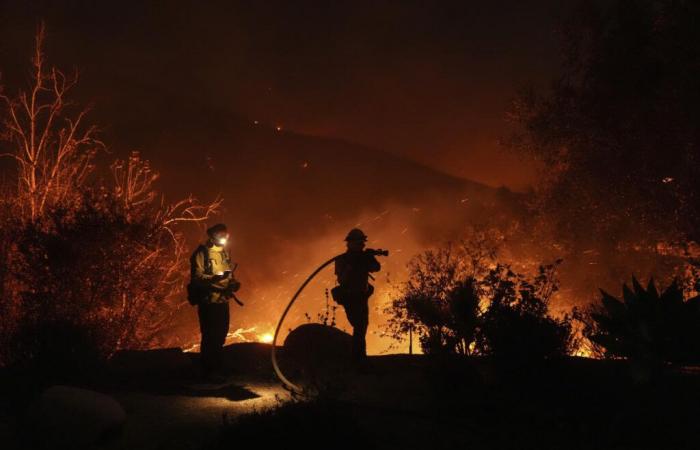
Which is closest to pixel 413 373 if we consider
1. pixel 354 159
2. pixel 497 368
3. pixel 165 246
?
pixel 497 368

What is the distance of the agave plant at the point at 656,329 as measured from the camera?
5.21m

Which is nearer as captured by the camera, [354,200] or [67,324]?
[67,324]

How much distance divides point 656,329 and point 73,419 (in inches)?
229

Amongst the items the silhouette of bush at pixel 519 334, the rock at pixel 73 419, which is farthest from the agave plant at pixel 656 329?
the rock at pixel 73 419

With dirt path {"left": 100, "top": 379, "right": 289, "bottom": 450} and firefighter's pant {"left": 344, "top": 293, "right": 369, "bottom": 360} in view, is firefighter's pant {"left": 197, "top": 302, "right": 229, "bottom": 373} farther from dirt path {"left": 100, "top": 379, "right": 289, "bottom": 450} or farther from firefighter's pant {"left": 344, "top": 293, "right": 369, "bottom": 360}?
firefighter's pant {"left": 344, "top": 293, "right": 369, "bottom": 360}

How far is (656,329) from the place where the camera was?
5336mm

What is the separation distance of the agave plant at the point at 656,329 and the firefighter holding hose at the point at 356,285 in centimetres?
433

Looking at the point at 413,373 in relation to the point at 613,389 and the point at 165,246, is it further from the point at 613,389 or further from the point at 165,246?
the point at 165,246

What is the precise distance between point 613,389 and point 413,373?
2959mm

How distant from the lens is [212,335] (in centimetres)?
850

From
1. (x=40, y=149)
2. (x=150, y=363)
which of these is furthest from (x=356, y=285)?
(x=40, y=149)

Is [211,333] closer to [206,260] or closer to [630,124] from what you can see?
[206,260]

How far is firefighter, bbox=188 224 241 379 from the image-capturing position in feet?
27.6

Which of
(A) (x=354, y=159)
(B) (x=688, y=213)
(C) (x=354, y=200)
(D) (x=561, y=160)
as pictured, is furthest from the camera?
(A) (x=354, y=159)
